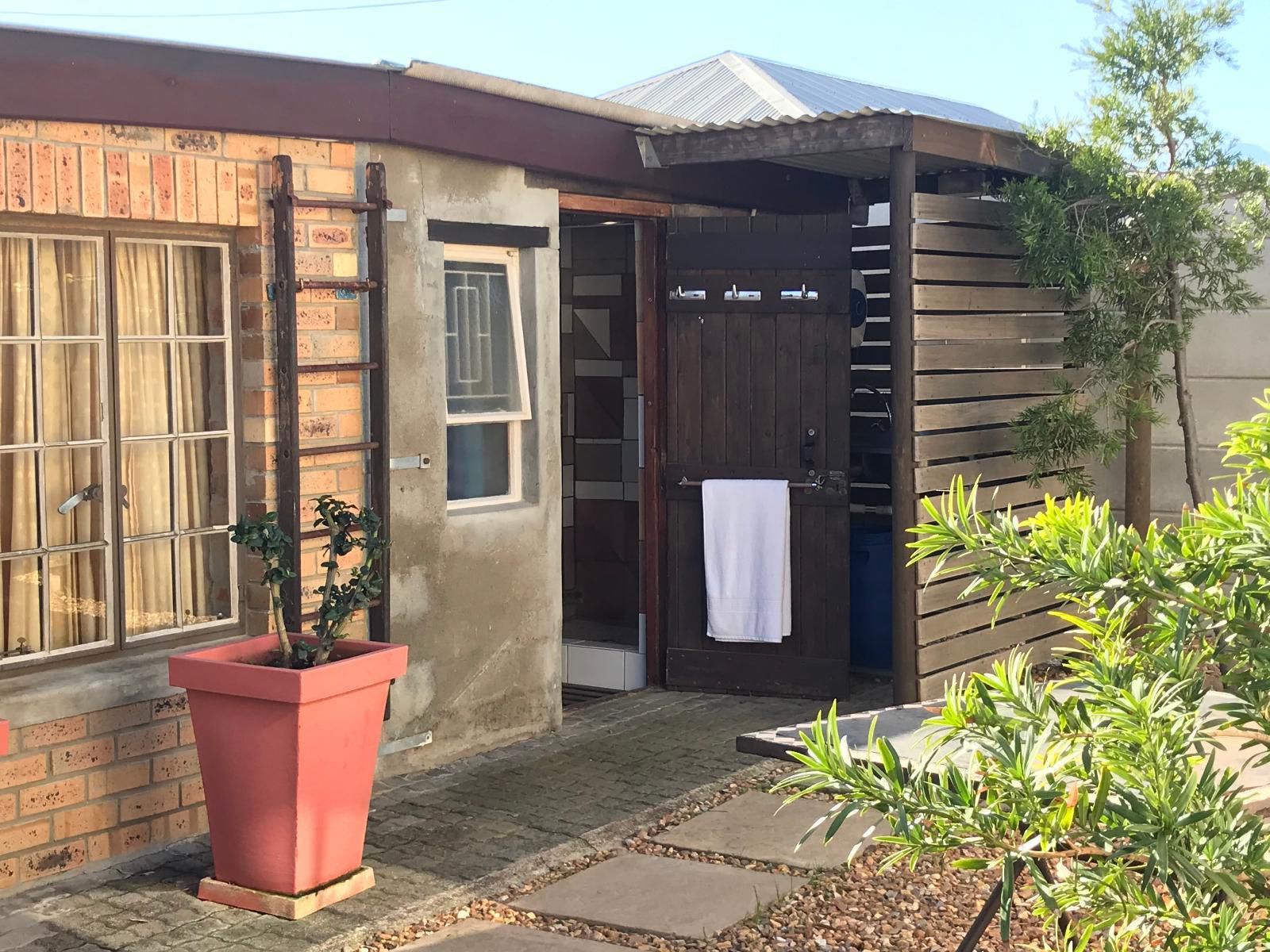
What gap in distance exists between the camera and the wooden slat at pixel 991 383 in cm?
684

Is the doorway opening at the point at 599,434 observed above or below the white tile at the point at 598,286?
below

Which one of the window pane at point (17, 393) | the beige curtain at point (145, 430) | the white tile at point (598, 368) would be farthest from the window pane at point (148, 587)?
the white tile at point (598, 368)

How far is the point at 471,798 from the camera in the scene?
5793 millimetres

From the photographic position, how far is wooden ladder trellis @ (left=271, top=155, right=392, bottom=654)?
5.42 meters

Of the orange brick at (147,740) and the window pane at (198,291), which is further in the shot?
the window pane at (198,291)

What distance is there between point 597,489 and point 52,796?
5.04m

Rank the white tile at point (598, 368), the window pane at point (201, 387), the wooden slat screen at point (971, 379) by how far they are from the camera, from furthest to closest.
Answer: the white tile at point (598, 368) → the wooden slat screen at point (971, 379) → the window pane at point (201, 387)

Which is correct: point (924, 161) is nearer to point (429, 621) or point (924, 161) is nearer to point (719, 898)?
point (429, 621)

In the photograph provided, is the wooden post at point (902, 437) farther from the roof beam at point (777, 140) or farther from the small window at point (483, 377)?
the small window at point (483, 377)

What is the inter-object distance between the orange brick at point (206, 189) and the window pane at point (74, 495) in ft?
3.00

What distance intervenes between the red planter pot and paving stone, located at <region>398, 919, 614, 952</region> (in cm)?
51

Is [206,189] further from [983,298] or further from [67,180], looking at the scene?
[983,298]

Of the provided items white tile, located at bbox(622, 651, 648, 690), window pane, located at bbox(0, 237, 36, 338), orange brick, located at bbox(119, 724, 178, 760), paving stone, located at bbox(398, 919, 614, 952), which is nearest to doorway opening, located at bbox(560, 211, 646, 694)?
white tile, located at bbox(622, 651, 648, 690)

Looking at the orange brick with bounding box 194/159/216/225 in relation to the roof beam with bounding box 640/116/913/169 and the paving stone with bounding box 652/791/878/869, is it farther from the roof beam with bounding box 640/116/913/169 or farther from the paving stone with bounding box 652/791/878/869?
the paving stone with bounding box 652/791/878/869
